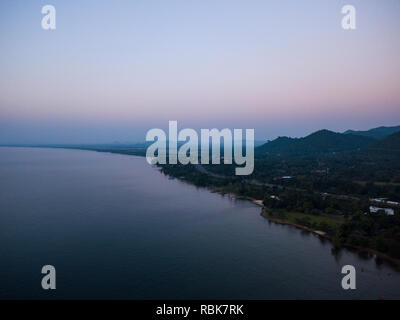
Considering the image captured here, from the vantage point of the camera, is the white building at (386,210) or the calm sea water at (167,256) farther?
the white building at (386,210)

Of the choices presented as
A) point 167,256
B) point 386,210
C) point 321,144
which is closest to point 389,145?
point 321,144

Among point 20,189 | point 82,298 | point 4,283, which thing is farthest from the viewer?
point 20,189

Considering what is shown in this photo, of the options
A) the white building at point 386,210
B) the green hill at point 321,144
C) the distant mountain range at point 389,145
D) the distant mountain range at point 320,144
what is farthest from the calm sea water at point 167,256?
the green hill at point 321,144

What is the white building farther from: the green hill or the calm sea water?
the green hill

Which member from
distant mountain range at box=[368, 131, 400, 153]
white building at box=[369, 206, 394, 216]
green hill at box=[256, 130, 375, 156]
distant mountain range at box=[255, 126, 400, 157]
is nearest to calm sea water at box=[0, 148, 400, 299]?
white building at box=[369, 206, 394, 216]

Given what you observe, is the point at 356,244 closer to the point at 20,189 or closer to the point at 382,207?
the point at 382,207

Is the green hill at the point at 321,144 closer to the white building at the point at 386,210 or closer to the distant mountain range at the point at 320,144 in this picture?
the distant mountain range at the point at 320,144

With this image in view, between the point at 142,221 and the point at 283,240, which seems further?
the point at 142,221
